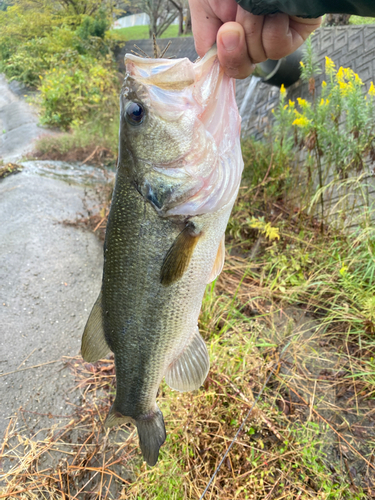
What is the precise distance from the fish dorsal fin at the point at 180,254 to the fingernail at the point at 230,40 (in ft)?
2.07

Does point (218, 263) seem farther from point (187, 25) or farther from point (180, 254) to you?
point (187, 25)

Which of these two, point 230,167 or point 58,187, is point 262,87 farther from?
point 230,167

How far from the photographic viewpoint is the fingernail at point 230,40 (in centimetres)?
110

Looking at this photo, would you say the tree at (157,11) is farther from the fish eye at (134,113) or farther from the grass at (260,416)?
the fish eye at (134,113)

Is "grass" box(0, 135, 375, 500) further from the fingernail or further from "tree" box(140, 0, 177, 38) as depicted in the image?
"tree" box(140, 0, 177, 38)

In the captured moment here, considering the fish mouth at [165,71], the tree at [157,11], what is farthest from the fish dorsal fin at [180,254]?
the tree at [157,11]

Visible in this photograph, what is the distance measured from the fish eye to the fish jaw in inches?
0.6

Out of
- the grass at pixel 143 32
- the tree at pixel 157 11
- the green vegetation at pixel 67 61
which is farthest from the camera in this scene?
the grass at pixel 143 32

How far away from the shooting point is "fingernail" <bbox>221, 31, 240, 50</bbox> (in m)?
1.10

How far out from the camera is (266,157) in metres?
4.57

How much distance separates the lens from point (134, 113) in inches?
47.2

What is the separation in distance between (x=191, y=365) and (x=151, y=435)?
0.36 m

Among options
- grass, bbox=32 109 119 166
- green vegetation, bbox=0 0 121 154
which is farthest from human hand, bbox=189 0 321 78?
green vegetation, bbox=0 0 121 154

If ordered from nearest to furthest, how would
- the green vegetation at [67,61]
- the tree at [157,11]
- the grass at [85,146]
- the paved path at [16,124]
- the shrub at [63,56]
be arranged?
the grass at [85,146] < the paved path at [16,124] < the green vegetation at [67,61] < the shrub at [63,56] < the tree at [157,11]
